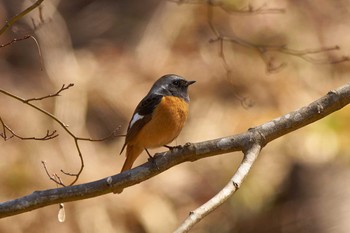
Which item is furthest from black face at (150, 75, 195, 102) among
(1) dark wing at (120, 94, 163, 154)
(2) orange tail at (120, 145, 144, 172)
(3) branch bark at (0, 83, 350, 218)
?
(3) branch bark at (0, 83, 350, 218)

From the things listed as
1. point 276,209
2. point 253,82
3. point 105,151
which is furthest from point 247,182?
point 253,82

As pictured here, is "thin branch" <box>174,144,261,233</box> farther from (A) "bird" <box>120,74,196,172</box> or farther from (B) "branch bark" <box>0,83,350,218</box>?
(A) "bird" <box>120,74,196,172</box>

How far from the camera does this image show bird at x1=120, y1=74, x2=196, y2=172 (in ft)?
16.3

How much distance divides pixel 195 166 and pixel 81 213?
193cm

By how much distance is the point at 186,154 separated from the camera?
13.4ft

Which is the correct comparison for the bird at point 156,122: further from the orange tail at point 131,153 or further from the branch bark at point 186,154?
the branch bark at point 186,154

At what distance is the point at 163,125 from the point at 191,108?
5.73 metres

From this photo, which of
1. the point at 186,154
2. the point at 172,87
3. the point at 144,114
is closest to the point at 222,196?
the point at 186,154

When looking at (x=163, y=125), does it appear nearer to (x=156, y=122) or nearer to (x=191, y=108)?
(x=156, y=122)

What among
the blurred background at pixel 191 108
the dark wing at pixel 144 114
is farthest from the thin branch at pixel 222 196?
the blurred background at pixel 191 108

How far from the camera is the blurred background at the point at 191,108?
868 cm

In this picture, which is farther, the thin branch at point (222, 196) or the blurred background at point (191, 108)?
the blurred background at point (191, 108)

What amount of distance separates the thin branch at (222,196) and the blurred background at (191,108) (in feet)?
8.58

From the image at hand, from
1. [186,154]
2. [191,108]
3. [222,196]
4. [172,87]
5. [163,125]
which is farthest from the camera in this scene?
[191,108]
